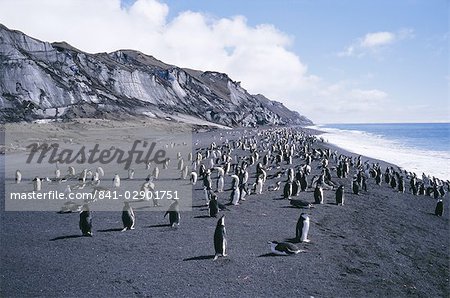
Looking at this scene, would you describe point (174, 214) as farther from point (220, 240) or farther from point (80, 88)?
point (80, 88)

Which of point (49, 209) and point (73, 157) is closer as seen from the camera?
point (49, 209)

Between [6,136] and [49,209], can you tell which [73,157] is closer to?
[6,136]

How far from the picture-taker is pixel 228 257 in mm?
10711

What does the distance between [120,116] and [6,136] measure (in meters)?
29.2

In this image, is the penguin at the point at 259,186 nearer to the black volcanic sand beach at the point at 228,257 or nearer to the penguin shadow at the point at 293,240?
the black volcanic sand beach at the point at 228,257

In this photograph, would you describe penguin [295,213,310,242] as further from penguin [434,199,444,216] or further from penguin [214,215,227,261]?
penguin [434,199,444,216]

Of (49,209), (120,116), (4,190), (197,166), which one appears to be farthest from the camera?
(120,116)

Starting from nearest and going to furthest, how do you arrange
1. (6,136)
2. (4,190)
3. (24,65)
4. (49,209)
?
(49,209) → (4,190) → (6,136) → (24,65)

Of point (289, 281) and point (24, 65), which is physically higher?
point (24, 65)

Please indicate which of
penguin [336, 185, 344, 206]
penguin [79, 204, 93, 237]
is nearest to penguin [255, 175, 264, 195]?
penguin [336, 185, 344, 206]

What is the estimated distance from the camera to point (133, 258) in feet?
34.7

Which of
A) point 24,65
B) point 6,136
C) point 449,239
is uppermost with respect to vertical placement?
point 24,65

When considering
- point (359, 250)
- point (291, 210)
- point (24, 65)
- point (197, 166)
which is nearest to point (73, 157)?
point (197, 166)

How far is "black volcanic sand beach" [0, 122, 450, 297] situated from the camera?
8945 mm
